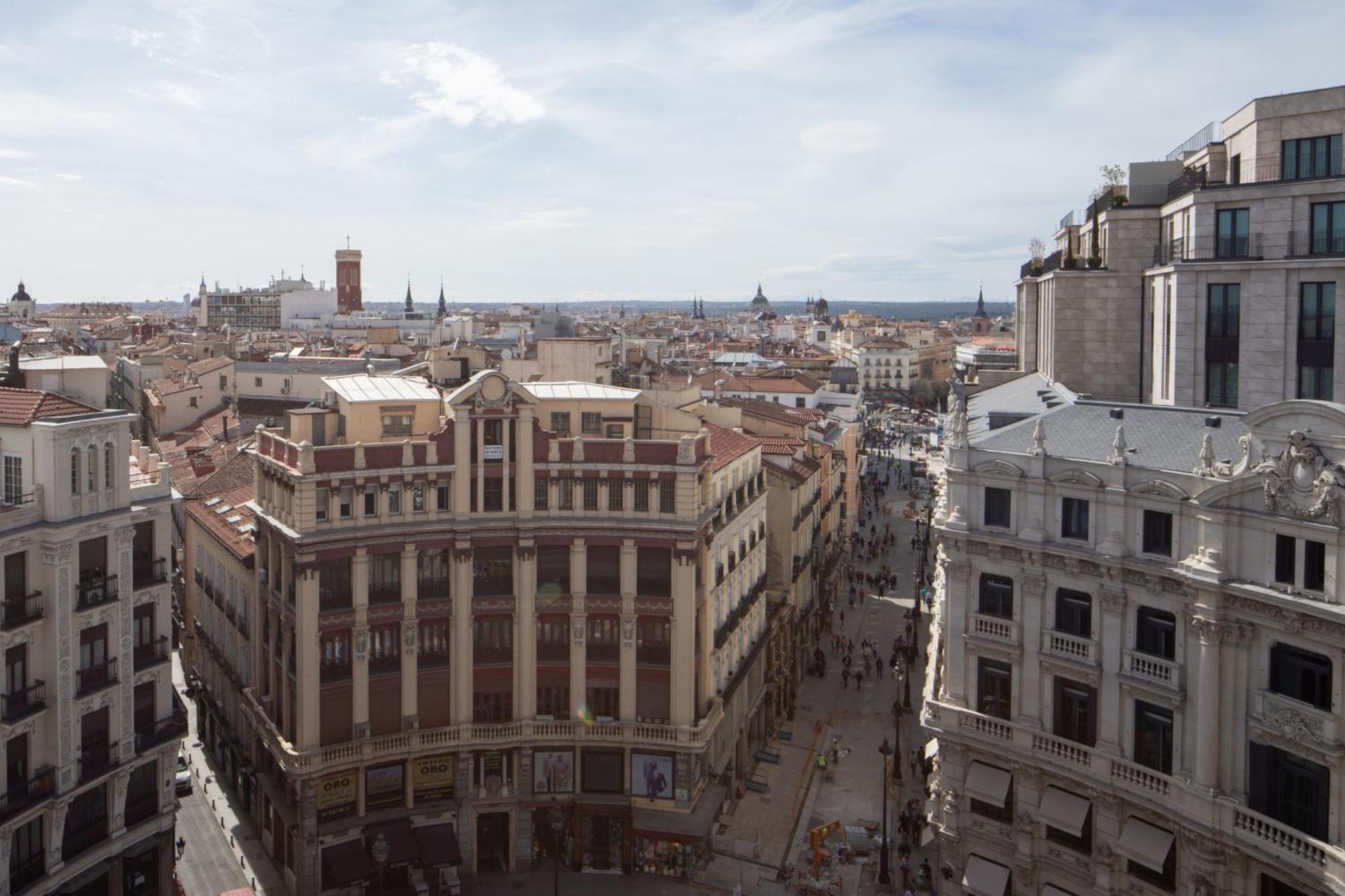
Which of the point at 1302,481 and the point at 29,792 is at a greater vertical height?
the point at 1302,481

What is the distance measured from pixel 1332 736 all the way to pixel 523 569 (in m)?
31.4

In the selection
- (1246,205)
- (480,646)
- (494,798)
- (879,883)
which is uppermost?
(1246,205)

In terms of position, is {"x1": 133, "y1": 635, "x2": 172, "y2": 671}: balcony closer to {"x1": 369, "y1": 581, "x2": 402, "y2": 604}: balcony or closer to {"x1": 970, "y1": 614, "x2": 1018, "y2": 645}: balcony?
{"x1": 369, "y1": 581, "x2": 402, "y2": 604}: balcony

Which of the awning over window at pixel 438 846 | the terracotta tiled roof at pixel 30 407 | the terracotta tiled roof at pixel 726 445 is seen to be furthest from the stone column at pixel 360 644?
the terracotta tiled roof at pixel 726 445

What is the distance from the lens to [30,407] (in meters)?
38.0

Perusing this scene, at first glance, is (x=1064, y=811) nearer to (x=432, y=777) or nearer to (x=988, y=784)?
(x=988, y=784)

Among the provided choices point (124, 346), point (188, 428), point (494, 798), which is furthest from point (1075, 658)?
point (124, 346)

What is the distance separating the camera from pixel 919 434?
636 feet

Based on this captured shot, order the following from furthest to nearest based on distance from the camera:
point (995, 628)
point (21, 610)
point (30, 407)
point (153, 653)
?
point (153, 653), point (995, 628), point (30, 407), point (21, 610)

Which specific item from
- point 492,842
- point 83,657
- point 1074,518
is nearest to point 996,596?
point 1074,518

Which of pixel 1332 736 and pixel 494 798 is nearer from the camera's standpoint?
pixel 1332 736

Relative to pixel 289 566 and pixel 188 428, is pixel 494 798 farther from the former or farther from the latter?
pixel 188 428

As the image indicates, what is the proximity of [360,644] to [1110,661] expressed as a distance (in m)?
30.3

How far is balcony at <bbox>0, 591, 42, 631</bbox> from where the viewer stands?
3553 cm
